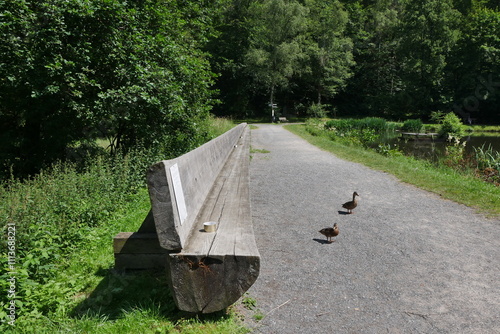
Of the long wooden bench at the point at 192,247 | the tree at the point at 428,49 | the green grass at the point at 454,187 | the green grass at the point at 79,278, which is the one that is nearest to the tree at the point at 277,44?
the tree at the point at 428,49

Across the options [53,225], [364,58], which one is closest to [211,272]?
[53,225]

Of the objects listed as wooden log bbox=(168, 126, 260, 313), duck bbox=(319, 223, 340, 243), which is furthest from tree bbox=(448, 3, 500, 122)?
wooden log bbox=(168, 126, 260, 313)

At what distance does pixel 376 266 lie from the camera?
3.61 meters

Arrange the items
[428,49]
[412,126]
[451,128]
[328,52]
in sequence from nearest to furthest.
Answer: [451,128] < [412,126] < [428,49] < [328,52]

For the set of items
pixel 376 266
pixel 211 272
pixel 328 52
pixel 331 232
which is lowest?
pixel 376 266

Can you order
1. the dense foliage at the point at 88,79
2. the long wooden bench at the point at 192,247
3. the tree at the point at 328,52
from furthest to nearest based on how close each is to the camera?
1. the tree at the point at 328,52
2. the dense foliage at the point at 88,79
3. the long wooden bench at the point at 192,247

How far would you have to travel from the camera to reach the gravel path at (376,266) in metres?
2.68

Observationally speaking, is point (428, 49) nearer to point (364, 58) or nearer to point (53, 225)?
point (364, 58)

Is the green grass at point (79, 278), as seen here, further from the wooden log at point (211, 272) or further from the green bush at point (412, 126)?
the green bush at point (412, 126)

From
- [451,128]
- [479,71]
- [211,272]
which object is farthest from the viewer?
[479,71]

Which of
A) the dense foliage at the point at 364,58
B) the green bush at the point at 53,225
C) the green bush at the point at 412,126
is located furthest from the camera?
the dense foliage at the point at 364,58

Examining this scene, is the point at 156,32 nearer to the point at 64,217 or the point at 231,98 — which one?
the point at 64,217

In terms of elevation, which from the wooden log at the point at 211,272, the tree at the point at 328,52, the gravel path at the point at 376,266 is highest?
the tree at the point at 328,52

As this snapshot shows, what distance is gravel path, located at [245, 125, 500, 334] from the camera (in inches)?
105
